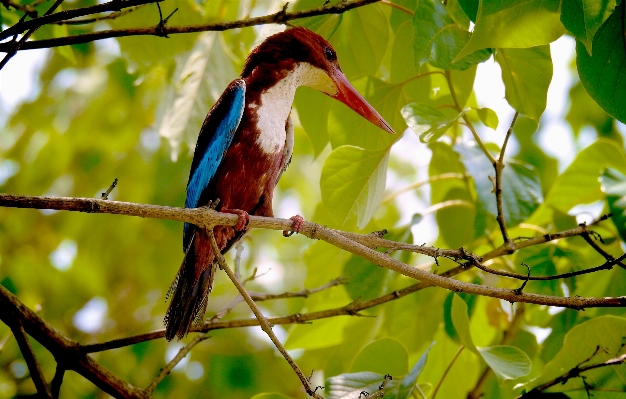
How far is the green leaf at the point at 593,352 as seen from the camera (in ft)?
6.59

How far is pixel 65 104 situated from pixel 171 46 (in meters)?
1.90

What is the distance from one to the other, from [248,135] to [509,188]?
1.00 meters

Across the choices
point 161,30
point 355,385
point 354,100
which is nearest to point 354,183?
point 354,100

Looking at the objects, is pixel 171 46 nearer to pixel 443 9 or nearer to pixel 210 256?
pixel 210 256

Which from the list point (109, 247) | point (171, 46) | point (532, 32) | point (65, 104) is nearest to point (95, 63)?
point (65, 104)

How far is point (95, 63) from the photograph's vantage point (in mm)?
4703

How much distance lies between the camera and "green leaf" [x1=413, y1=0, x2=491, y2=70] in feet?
6.23

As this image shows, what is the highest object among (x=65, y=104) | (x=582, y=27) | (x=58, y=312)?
(x=65, y=104)

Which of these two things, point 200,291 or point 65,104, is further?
point 65,104

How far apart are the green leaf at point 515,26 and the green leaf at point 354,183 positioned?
61 centimetres

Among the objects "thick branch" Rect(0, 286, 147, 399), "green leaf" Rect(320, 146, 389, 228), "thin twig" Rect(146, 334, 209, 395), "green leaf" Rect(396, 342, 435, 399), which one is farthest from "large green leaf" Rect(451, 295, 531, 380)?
"thick branch" Rect(0, 286, 147, 399)

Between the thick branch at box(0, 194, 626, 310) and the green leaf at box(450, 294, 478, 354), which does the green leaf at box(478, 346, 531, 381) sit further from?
the thick branch at box(0, 194, 626, 310)

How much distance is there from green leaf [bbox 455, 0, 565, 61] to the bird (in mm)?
657

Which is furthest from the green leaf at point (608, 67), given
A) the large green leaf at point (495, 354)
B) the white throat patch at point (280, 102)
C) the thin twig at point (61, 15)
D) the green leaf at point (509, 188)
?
the thin twig at point (61, 15)
